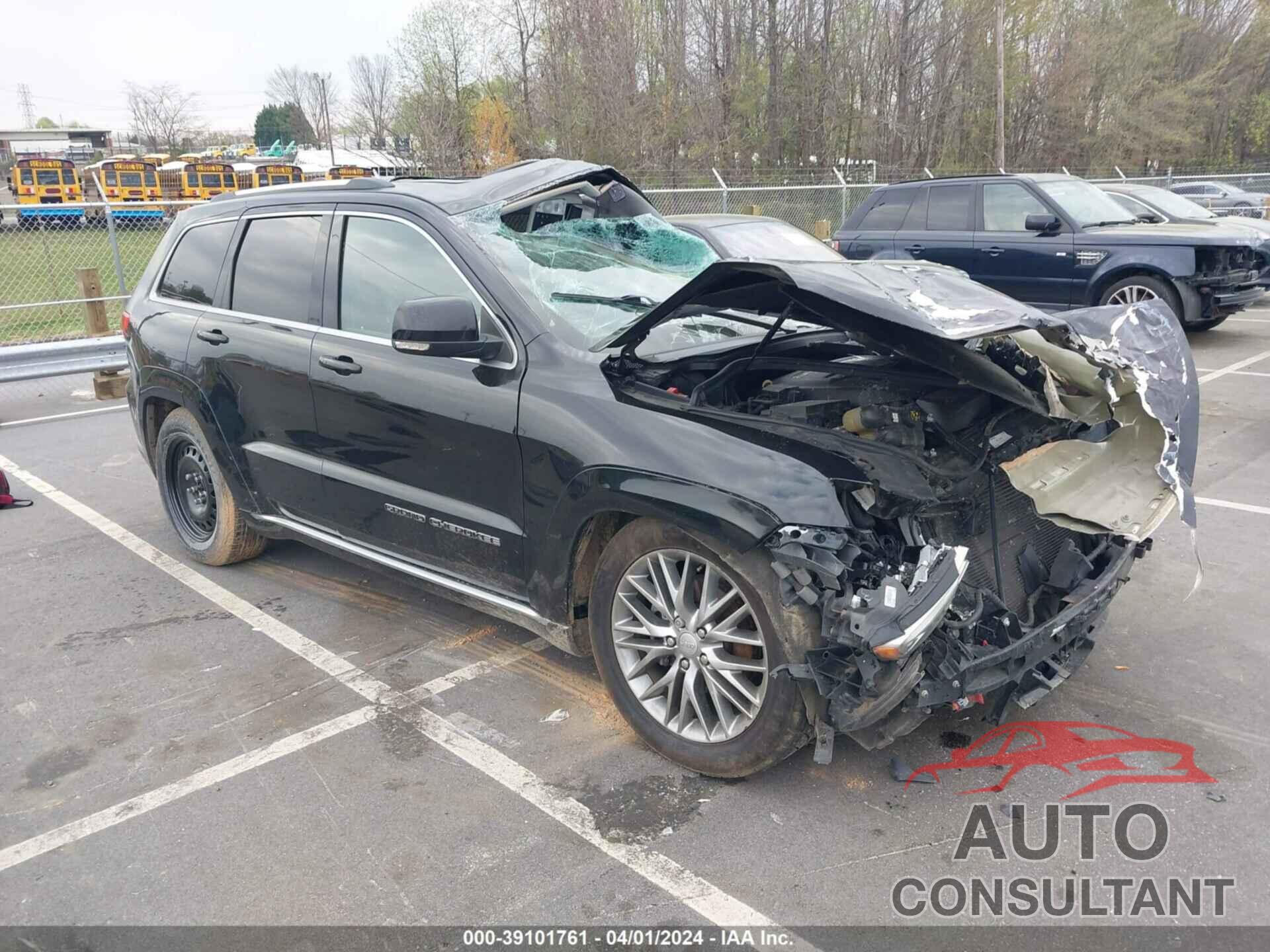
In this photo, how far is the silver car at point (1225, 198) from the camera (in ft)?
66.5

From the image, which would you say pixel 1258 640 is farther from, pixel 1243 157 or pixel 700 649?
pixel 1243 157

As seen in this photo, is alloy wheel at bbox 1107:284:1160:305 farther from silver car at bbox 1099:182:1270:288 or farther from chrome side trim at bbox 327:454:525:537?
chrome side trim at bbox 327:454:525:537

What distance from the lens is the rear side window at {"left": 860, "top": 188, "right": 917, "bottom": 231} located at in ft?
38.1

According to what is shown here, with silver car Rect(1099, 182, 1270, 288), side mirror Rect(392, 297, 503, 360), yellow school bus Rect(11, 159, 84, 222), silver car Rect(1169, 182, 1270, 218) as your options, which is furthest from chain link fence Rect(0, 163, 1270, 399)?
side mirror Rect(392, 297, 503, 360)

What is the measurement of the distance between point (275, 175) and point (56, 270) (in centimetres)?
1494

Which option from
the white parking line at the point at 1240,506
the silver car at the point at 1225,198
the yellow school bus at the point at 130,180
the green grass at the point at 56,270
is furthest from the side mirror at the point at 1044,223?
the yellow school bus at the point at 130,180

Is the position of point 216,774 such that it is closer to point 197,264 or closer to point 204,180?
point 197,264

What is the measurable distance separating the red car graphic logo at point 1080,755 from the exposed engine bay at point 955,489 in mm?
207

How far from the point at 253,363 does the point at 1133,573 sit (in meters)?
4.46

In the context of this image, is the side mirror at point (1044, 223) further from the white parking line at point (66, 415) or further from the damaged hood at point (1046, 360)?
the white parking line at point (66, 415)

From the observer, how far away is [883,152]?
31.1 m

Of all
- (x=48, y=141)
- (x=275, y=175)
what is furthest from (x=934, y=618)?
(x=48, y=141)

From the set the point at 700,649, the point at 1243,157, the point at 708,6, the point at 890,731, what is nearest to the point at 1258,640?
the point at 890,731

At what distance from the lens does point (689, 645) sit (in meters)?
3.14
